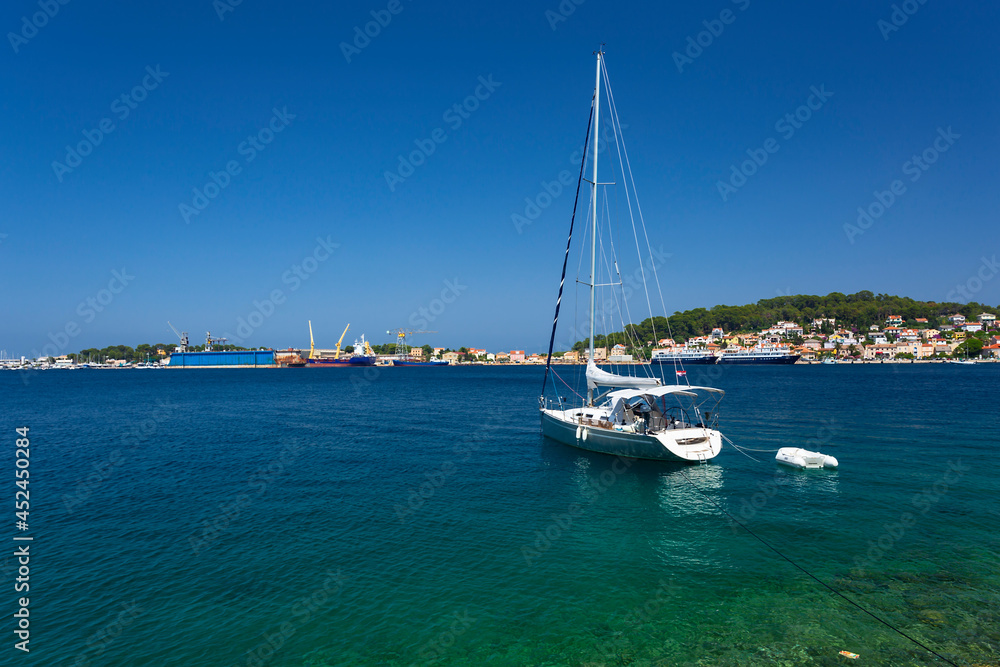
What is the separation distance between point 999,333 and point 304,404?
252462mm

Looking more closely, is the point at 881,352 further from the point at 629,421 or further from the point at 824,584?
the point at 824,584

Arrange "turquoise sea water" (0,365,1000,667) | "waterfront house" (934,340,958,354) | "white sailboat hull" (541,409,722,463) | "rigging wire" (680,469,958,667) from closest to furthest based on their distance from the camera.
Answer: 1. "rigging wire" (680,469,958,667)
2. "turquoise sea water" (0,365,1000,667)
3. "white sailboat hull" (541,409,722,463)
4. "waterfront house" (934,340,958,354)

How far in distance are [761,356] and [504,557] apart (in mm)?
188476

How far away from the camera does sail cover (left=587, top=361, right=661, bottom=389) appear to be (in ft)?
84.9

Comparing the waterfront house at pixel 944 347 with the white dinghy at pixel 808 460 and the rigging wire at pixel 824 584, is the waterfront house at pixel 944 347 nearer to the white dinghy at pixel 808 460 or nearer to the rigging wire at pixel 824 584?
the white dinghy at pixel 808 460

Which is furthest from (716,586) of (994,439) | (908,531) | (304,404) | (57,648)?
(304,404)

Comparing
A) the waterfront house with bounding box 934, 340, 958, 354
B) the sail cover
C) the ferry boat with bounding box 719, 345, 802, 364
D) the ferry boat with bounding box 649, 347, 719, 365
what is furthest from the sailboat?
the waterfront house with bounding box 934, 340, 958, 354

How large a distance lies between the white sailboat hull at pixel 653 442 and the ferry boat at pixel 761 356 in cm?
16661

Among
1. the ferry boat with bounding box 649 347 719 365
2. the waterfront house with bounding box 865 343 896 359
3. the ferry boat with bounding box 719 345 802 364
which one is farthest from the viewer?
the ferry boat with bounding box 649 347 719 365

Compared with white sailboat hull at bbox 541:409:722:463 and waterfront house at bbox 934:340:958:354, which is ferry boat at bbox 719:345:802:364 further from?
white sailboat hull at bbox 541:409:722:463

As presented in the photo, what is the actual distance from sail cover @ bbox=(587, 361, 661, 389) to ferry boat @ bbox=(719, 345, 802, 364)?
16282cm

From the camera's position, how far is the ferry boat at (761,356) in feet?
568

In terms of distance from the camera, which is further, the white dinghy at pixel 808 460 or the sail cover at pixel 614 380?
the sail cover at pixel 614 380

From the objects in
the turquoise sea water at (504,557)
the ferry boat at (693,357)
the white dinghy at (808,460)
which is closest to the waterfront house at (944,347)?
the ferry boat at (693,357)
